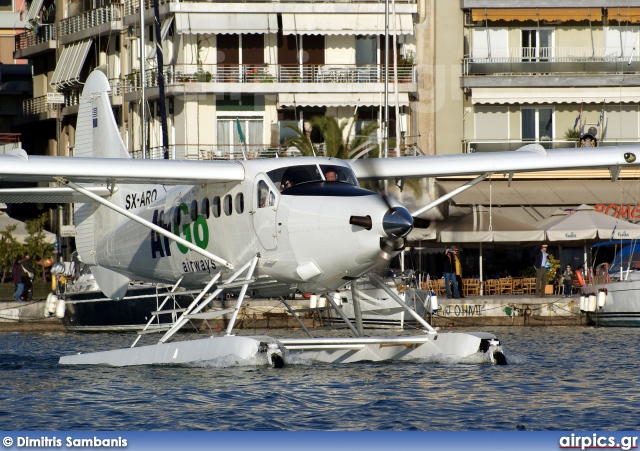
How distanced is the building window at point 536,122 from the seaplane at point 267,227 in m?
24.5

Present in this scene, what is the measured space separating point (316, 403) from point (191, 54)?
104ft

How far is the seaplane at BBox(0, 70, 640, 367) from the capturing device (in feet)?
52.5

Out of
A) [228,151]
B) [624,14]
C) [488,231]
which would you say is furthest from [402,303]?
[624,14]

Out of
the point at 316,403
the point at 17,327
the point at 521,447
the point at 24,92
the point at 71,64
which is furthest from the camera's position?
the point at 24,92

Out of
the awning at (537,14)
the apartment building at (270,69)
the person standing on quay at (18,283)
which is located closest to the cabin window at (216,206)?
the person standing on quay at (18,283)

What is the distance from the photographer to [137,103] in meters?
47.0

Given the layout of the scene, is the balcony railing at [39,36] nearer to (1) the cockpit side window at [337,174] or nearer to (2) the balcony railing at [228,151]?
(2) the balcony railing at [228,151]

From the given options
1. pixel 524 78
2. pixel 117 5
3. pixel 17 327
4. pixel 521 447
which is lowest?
pixel 17 327

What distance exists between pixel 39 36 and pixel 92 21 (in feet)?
23.6

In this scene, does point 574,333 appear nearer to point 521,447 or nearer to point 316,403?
point 316,403

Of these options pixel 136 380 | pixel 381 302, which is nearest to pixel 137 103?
pixel 381 302

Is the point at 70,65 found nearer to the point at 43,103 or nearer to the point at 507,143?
the point at 43,103

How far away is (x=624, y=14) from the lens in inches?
1702

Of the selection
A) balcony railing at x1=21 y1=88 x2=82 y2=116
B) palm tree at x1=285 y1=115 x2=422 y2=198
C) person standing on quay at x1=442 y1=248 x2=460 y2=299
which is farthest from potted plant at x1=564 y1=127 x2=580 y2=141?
balcony railing at x1=21 y1=88 x2=82 y2=116
